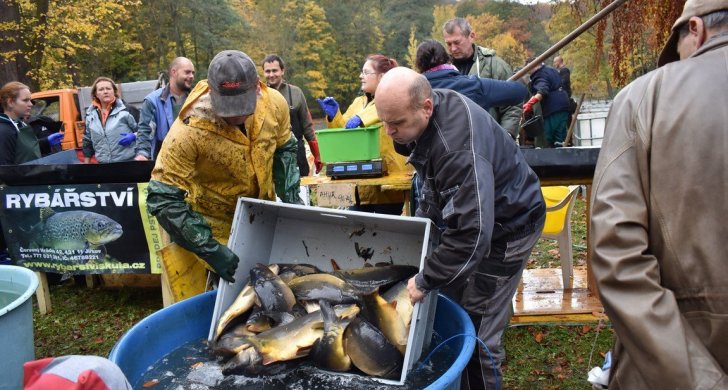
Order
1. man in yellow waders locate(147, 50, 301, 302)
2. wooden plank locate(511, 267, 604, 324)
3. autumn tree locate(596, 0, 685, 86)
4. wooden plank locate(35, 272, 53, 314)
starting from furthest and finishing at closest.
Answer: wooden plank locate(35, 272, 53, 314) → autumn tree locate(596, 0, 685, 86) → wooden plank locate(511, 267, 604, 324) → man in yellow waders locate(147, 50, 301, 302)

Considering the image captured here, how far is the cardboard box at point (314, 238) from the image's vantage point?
284cm

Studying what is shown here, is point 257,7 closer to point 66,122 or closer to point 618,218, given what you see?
point 66,122

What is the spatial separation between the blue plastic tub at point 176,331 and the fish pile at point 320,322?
0.76ft

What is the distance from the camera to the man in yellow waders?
277cm

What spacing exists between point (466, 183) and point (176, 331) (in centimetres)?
173

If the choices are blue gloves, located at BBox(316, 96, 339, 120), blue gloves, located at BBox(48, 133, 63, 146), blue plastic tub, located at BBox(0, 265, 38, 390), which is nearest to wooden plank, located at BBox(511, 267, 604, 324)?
blue gloves, located at BBox(316, 96, 339, 120)

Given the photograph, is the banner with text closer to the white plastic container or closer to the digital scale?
the digital scale

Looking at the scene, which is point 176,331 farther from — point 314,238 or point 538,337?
point 538,337

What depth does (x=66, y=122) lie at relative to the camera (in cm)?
1194

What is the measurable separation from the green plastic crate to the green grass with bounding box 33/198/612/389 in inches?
68.2

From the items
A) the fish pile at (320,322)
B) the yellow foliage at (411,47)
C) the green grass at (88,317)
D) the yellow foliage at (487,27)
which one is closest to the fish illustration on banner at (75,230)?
the green grass at (88,317)

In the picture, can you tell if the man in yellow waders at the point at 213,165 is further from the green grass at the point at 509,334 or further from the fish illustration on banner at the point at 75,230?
the green grass at the point at 509,334

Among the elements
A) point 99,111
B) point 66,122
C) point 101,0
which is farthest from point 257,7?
point 99,111

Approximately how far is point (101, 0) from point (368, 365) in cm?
1943
